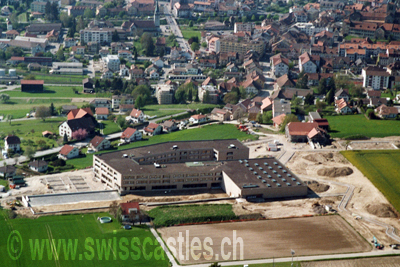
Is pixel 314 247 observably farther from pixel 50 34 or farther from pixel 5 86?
pixel 50 34

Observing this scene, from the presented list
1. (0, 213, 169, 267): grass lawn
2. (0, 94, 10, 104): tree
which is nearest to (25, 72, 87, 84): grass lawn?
(0, 94, 10, 104): tree

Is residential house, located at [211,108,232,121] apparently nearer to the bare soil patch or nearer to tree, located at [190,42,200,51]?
tree, located at [190,42,200,51]

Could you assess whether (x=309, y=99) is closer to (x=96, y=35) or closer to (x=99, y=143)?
(x=99, y=143)

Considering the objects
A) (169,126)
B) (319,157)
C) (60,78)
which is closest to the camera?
(319,157)

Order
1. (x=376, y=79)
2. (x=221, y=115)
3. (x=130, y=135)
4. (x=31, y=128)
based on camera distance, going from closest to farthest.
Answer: (x=130, y=135) → (x=31, y=128) → (x=221, y=115) → (x=376, y=79)

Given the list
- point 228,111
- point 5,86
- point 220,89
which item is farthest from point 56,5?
point 228,111

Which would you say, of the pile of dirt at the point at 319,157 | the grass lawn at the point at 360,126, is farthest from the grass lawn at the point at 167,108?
the pile of dirt at the point at 319,157

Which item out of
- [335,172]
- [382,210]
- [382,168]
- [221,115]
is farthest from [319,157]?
[221,115]

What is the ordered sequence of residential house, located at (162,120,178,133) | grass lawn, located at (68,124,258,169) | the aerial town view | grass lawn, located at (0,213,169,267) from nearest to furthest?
grass lawn, located at (0,213,169,267) → the aerial town view → grass lawn, located at (68,124,258,169) → residential house, located at (162,120,178,133)
